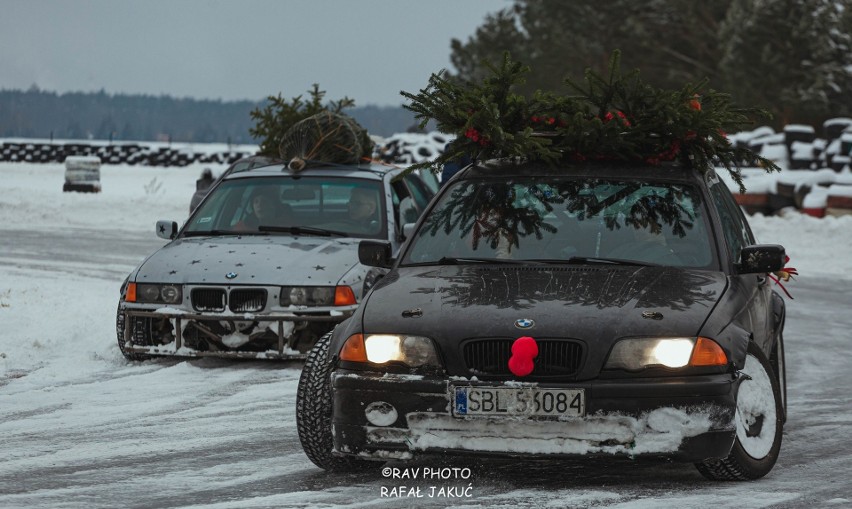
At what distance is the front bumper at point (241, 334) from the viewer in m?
9.27

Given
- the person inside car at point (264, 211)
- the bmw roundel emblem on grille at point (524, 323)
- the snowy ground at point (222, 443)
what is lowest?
the snowy ground at point (222, 443)

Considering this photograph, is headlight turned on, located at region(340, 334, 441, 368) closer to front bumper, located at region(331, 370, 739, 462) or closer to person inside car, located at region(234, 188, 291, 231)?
front bumper, located at region(331, 370, 739, 462)

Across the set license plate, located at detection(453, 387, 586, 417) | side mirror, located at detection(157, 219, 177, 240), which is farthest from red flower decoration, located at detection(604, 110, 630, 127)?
side mirror, located at detection(157, 219, 177, 240)

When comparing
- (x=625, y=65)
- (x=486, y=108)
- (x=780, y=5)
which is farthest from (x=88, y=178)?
(x=625, y=65)

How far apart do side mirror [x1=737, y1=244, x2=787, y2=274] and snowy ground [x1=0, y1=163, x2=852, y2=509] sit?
87cm

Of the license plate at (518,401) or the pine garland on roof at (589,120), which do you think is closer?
the license plate at (518,401)

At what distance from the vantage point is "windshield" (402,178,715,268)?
6418mm

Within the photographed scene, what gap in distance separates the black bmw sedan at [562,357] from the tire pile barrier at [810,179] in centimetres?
1491

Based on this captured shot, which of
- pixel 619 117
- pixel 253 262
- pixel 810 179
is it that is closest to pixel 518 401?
pixel 619 117

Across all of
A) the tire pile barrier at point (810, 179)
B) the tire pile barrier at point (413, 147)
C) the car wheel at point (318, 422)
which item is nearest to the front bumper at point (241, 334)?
the car wheel at point (318, 422)

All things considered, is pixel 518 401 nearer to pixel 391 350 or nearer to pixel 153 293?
pixel 391 350

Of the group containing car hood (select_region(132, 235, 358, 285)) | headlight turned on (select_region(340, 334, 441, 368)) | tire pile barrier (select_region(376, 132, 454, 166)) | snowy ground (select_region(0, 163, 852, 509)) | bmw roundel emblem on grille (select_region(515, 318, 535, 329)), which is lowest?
snowy ground (select_region(0, 163, 852, 509))

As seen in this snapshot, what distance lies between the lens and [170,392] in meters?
8.38

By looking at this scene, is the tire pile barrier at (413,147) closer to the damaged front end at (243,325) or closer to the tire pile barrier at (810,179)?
the tire pile barrier at (810,179)
